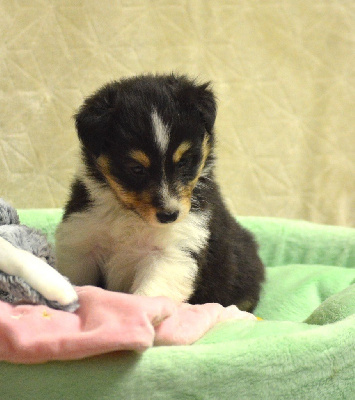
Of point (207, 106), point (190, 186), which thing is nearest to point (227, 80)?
point (207, 106)

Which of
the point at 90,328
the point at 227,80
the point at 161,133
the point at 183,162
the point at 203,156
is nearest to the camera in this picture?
the point at 90,328

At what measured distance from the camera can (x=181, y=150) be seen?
2.36 meters

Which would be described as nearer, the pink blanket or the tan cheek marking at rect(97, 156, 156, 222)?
the pink blanket

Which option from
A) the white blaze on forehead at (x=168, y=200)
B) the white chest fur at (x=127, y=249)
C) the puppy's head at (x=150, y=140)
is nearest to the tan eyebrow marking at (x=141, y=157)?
the puppy's head at (x=150, y=140)

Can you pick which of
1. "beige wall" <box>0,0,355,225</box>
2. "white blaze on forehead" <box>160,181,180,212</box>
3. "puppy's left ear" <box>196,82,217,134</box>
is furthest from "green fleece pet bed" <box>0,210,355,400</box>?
"beige wall" <box>0,0,355,225</box>

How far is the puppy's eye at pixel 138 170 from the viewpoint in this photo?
2344 millimetres

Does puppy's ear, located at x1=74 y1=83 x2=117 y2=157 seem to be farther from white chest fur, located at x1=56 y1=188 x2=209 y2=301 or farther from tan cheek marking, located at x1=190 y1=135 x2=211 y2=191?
tan cheek marking, located at x1=190 y1=135 x2=211 y2=191

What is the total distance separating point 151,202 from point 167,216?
88 mm

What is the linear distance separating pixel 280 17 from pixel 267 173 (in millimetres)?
1238

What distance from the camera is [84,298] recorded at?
188 centimetres

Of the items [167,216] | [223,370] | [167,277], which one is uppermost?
[167,216]

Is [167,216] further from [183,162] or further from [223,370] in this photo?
[223,370]

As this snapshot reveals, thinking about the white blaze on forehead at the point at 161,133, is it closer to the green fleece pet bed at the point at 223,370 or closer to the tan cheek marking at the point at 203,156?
the tan cheek marking at the point at 203,156

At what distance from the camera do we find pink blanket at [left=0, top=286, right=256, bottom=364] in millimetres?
1586
